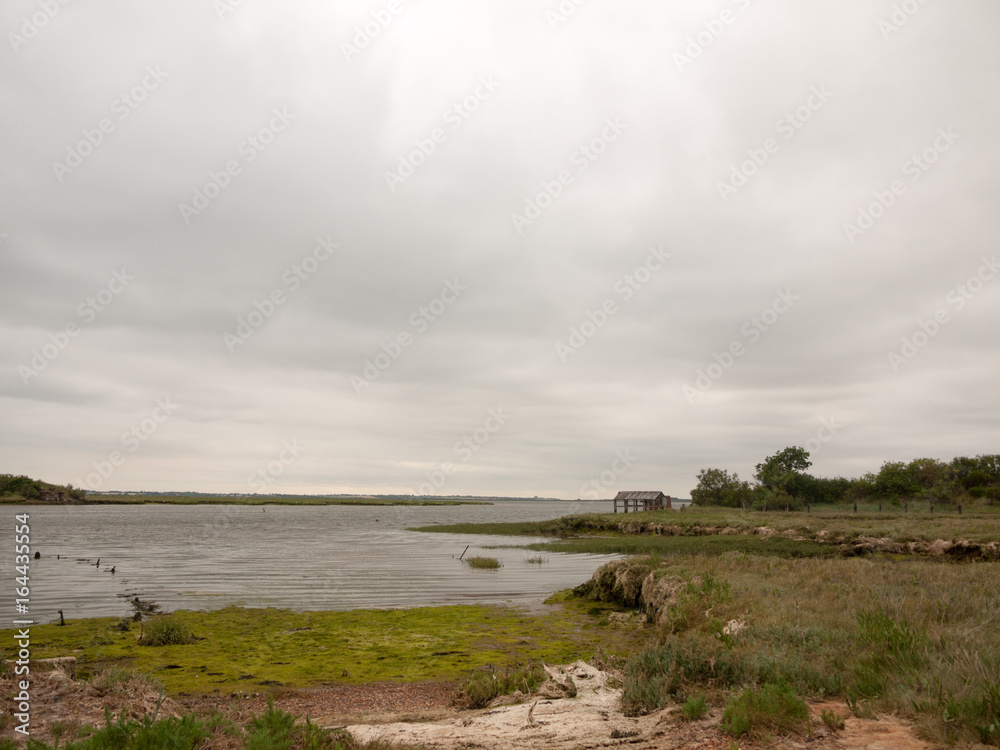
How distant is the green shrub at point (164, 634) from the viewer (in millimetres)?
16500

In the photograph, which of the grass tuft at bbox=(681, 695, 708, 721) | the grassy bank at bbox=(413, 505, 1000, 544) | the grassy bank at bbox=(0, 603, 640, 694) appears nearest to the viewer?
the grass tuft at bbox=(681, 695, 708, 721)

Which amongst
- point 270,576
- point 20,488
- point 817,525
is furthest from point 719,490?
point 20,488

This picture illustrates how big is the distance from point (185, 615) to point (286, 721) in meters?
16.3

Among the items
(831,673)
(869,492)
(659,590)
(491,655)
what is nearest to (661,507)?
(869,492)

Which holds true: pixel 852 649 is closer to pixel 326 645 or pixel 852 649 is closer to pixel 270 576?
pixel 326 645

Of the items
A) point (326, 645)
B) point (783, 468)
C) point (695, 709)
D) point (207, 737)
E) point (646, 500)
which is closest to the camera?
point (207, 737)

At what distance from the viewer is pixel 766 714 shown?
693 cm

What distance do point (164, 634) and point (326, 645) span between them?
15.7ft

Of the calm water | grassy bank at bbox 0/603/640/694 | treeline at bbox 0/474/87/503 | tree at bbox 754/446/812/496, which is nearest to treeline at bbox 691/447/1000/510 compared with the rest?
tree at bbox 754/446/812/496

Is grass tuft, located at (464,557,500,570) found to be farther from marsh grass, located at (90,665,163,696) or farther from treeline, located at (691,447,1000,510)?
treeline, located at (691,447,1000,510)

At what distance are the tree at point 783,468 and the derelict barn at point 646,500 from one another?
72.8 ft

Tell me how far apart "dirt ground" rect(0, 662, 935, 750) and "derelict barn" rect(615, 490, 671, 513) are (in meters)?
76.0

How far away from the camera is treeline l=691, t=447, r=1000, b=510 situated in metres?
72.7

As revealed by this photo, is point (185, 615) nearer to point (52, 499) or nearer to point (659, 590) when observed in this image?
point (659, 590)
